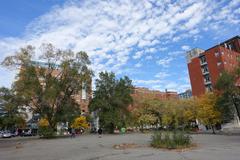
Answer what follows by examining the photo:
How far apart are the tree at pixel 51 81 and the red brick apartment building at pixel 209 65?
42.4 meters

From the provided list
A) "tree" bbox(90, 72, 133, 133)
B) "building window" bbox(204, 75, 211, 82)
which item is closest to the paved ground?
"tree" bbox(90, 72, 133, 133)

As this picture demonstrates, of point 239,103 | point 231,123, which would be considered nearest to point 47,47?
point 239,103

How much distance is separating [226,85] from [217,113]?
5763 millimetres

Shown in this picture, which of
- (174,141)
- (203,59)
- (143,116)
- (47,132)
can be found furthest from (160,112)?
(174,141)

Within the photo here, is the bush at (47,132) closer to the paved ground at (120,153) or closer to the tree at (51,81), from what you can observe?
the tree at (51,81)

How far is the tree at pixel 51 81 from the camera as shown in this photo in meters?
43.1

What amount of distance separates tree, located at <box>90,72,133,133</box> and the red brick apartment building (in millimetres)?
23332

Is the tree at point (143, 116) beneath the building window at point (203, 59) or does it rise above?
beneath

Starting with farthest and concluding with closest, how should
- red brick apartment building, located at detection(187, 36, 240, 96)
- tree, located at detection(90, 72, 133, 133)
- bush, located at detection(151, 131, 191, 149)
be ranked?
red brick apartment building, located at detection(187, 36, 240, 96)
tree, located at detection(90, 72, 133, 133)
bush, located at detection(151, 131, 191, 149)

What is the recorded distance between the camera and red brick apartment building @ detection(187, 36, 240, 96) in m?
74.6

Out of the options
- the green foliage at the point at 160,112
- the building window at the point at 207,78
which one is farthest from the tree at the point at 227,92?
the building window at the point at 207,78

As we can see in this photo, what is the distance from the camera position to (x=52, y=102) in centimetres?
4559

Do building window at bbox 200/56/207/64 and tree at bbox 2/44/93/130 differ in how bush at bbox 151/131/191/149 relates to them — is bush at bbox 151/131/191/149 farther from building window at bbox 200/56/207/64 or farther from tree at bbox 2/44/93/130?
building window at bbox 200/56/207/64

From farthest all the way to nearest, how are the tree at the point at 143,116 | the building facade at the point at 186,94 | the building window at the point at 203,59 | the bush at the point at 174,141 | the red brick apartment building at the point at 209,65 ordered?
the building facade at the point at 186,94 → the building window at the point at 203,59 → the red brick apartment building at the point at 209,65 → the tree at the point at 143,116 → the bush at the point at 174,141
